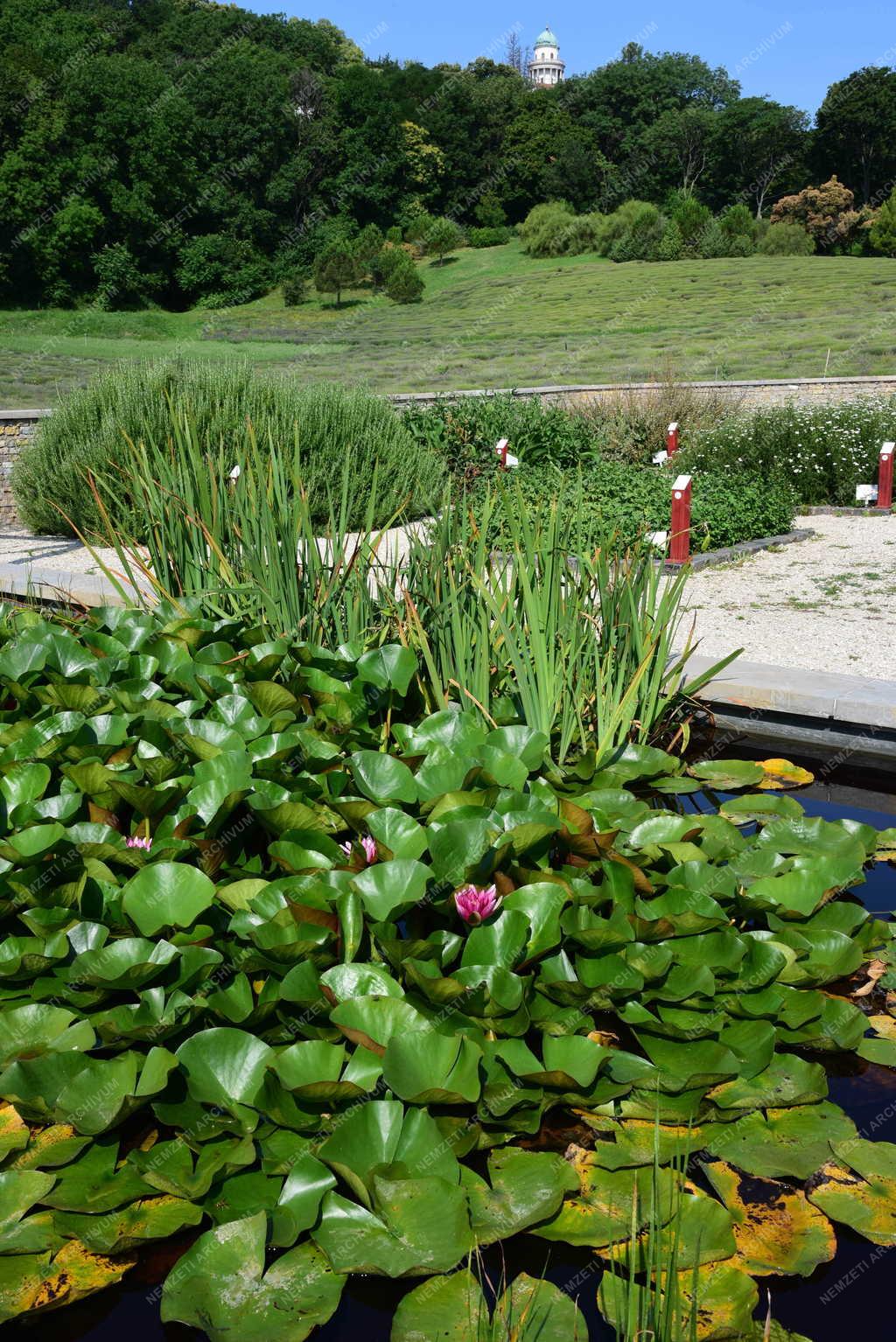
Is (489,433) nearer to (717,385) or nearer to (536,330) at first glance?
(717,385)

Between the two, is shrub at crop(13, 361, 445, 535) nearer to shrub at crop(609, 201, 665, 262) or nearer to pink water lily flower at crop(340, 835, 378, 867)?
pink water lily flower at crop(340, 835, 378, 867)

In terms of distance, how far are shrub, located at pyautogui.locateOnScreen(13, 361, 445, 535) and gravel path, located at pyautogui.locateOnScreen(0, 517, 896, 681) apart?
0.48 metres

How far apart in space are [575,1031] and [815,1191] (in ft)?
1.57

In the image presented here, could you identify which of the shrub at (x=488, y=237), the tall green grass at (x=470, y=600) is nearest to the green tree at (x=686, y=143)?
the shrub at (x=488, y=237)

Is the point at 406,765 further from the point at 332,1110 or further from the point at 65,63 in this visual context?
the point at 65,63

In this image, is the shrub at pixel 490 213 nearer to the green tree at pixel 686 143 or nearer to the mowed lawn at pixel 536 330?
the green tree at pixel 686 143

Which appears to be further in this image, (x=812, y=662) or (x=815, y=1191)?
(x=812, y=662)

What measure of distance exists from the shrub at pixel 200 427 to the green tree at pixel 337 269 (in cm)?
3062

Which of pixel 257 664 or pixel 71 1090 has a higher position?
pixel 257 664

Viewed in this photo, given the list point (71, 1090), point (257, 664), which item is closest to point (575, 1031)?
point (71, 1090)

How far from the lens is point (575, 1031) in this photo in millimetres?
1882

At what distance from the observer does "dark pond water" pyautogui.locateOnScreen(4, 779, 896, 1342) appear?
54.1 inches

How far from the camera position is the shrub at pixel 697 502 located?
774cm

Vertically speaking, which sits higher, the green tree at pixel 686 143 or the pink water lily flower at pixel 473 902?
the green tree at pixel 686 143
